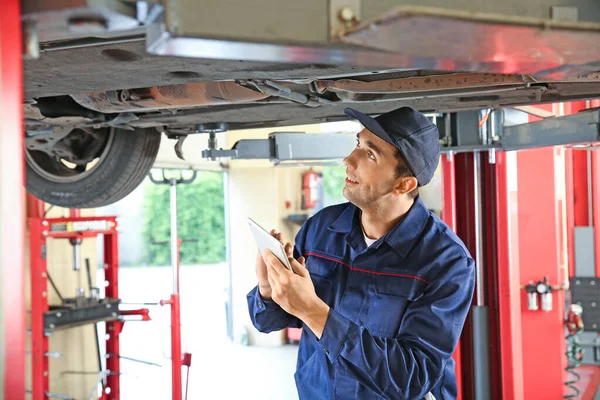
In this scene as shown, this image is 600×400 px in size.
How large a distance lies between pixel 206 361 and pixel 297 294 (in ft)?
18.7

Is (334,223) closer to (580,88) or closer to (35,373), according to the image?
(580,88)

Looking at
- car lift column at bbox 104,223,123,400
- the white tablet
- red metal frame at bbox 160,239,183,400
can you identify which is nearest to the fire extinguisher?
red metal frame at bbox 160,239,183,400

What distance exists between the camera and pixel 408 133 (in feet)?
6.27

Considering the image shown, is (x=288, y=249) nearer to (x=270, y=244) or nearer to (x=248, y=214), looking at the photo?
(x=270, y=244)

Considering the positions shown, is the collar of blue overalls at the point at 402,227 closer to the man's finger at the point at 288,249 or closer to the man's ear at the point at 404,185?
the man's ear at the point at 404,185

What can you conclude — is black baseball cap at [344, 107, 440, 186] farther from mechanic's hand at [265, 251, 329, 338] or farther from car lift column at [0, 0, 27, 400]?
car lift column at [0, 0, 27, 400]

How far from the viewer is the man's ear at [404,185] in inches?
76.7

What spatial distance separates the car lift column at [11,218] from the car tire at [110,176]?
2.44 meters

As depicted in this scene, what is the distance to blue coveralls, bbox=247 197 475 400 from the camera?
1631 millimetres

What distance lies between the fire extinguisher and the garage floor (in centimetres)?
178

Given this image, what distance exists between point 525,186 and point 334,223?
7.46 feet

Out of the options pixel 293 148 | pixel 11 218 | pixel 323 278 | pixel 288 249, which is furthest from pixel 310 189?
pixel 11 218

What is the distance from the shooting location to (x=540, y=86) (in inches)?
79.7

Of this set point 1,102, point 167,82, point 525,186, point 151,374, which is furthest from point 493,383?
point 151,374
